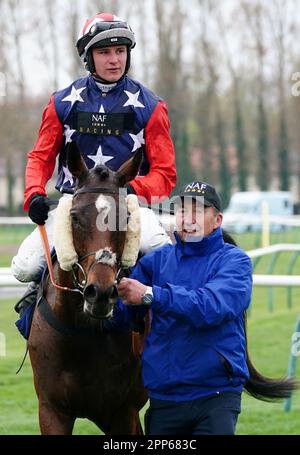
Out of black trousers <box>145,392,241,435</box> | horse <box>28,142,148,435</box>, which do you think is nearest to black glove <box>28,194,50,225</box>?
horse <box>28,142,148,435</box>

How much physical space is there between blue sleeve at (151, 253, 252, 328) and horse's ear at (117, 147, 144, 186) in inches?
19.2

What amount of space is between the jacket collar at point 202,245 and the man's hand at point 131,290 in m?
0.30

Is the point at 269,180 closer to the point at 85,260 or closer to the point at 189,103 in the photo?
the point at 189,103

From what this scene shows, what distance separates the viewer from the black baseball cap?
3.97 m

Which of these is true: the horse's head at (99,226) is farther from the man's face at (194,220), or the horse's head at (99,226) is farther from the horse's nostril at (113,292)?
the man's face at (194,220)

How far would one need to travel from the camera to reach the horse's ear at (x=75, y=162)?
3.96m

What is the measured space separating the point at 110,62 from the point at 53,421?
1678mm

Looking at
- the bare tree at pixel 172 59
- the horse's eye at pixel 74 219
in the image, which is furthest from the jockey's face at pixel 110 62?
the bare tree at pixel 172 59

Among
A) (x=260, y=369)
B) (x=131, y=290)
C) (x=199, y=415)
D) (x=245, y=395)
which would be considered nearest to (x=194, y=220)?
(x=131, y=290)

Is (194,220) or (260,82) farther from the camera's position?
(260,82)

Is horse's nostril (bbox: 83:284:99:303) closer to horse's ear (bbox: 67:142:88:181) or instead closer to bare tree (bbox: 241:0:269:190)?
horse's ear (bbox: 67:142:88:181)

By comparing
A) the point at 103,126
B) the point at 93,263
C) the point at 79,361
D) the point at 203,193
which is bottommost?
the point at 79,361

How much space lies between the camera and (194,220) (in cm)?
392

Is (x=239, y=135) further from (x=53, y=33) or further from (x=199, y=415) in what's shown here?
(x=199, y=415)
